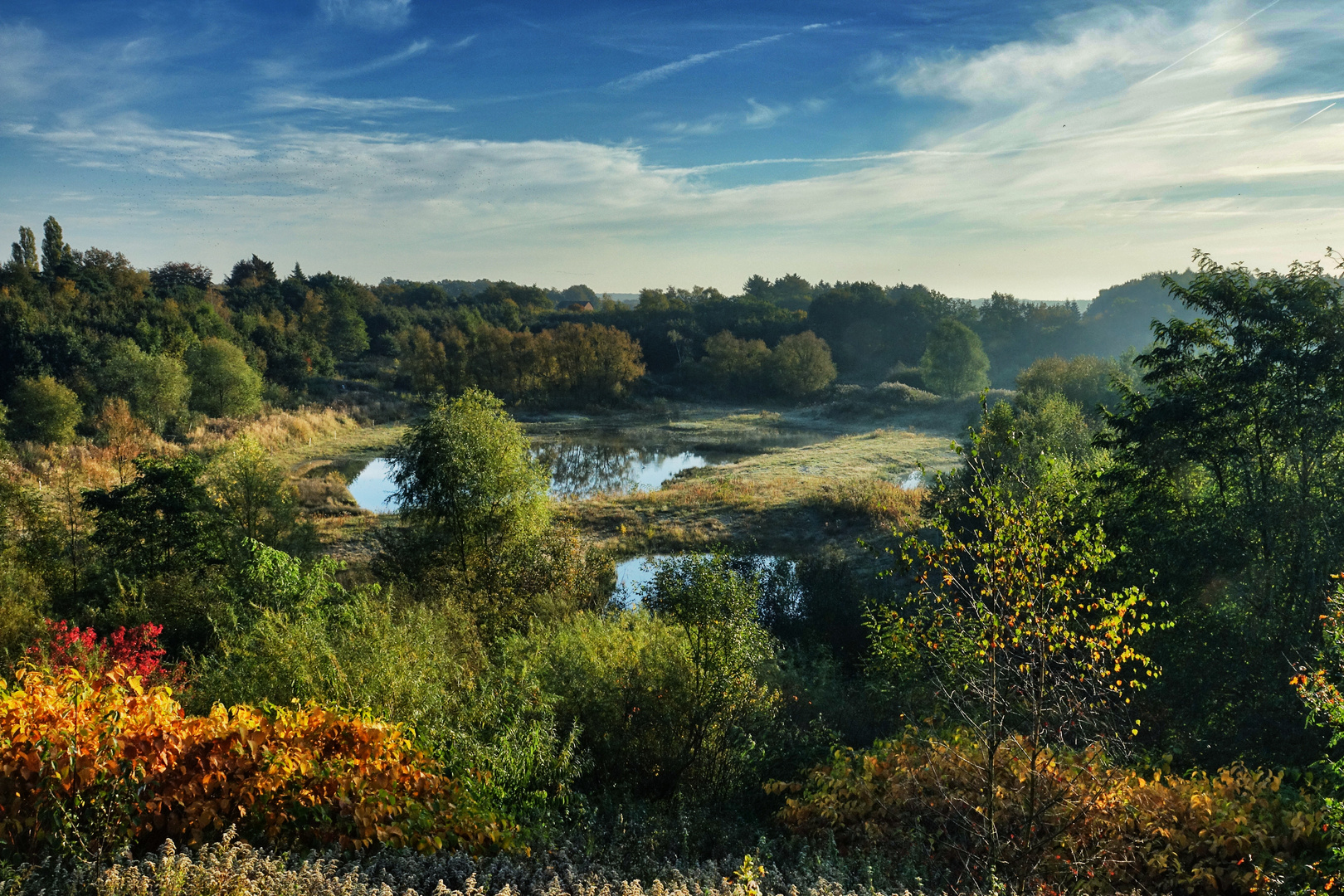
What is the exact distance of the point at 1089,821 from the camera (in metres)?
6.70

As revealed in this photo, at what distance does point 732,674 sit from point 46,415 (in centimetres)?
4021

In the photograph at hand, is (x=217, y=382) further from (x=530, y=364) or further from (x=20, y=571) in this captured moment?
(x=20, y=571)

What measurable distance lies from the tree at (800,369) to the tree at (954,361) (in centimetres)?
993

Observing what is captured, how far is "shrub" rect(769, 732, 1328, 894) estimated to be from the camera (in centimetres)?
636

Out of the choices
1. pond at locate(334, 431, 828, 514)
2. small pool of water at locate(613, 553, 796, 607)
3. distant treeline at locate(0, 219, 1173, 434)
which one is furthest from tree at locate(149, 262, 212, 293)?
small pool of water at locate(613, 553, 796, 607)

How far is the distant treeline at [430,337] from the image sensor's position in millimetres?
45094

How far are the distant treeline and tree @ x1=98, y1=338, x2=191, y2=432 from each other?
0.10 meters

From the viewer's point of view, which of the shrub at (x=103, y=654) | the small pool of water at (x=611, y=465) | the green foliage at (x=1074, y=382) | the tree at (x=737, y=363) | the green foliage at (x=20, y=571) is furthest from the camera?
the tree at (x=737, y=363)

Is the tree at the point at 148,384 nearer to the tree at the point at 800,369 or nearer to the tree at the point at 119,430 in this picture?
the tree at the point at 119,430

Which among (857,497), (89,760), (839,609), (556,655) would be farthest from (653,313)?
(89,760)

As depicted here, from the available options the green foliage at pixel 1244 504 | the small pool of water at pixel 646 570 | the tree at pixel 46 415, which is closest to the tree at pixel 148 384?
the tree at pixel 46 415

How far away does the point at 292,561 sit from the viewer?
46.0 ft

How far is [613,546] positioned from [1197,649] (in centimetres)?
1863

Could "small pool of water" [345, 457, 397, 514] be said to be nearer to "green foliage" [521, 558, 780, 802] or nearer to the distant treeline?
the distant treeline
